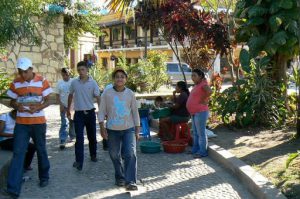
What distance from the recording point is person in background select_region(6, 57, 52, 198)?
18.5 ft

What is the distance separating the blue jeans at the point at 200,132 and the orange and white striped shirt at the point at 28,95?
9.82 feet

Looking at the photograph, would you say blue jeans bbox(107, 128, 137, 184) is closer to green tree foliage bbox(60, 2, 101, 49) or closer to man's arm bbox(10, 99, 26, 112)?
man's arm bbox(10, 99, 26, 112)

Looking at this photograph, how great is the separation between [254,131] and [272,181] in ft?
12.7

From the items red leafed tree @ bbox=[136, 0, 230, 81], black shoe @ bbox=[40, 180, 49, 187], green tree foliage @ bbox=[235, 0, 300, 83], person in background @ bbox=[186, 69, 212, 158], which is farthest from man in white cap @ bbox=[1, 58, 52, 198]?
red leafed tree @ bbox=[136, 0, 230, 81]

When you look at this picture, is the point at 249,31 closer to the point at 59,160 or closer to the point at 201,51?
the point at 201,51

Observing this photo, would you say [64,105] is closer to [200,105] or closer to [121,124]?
[200,105]

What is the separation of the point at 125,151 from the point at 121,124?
0.36 metres

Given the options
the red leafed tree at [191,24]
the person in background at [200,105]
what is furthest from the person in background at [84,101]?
the red leafed tree at [191,24]

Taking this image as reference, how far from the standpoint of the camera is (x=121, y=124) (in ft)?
19.7

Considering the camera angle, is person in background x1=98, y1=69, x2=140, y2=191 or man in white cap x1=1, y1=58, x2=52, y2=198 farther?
person in background x1=98, y1=69, x2=140, y2=191

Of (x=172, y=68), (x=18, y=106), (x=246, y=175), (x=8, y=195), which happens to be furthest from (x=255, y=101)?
(x=172, y=68)

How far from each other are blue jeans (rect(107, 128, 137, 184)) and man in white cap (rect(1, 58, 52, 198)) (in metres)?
0.93

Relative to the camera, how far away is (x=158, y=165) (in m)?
7.39

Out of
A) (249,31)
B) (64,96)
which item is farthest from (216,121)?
(64,96)
